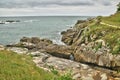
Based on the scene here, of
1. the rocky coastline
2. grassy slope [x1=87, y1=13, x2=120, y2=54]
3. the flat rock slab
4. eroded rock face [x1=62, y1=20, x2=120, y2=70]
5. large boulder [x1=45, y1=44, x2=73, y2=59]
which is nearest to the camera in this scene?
the flat rock slab

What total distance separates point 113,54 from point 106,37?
6.84 m

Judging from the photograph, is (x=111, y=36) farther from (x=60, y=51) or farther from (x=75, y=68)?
(x=75, y=68)

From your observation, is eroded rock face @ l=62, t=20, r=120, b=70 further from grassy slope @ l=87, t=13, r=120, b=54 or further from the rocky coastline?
grassy slope @ l=87, t=13, r=120, b=54

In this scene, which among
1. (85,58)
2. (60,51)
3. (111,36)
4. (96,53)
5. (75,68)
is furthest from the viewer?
(60,51)

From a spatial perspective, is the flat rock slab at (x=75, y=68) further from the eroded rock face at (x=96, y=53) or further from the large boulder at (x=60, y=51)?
the large boulder at (x=60, y=51)

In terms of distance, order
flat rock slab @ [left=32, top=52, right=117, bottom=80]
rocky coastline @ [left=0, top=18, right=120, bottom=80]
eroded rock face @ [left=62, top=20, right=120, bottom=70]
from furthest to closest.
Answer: eroded rock face @ [left=62, top=20, right=120, bottom=70] < rocky coastline @ [left=0, top=18, right=120, bottom=80] < flat rock slab @ [left=32, top=52, right=117, bottom=80]

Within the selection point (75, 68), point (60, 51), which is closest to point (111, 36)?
point (60, 51)

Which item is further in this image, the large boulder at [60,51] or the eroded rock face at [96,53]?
the large boulder at [60,51]

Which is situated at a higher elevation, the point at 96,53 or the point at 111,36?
the point at 111,36

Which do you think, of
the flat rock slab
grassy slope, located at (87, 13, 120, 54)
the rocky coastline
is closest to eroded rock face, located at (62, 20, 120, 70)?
the rocky coastline

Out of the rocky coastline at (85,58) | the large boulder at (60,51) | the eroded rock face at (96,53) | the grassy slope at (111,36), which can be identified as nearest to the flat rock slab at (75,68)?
the rocky coastline at (85,58)

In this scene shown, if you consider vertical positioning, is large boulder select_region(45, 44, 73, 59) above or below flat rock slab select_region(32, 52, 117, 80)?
below

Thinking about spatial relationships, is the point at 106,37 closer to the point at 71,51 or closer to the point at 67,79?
the point at 71,51

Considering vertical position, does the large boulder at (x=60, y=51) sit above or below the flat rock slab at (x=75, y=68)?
below
